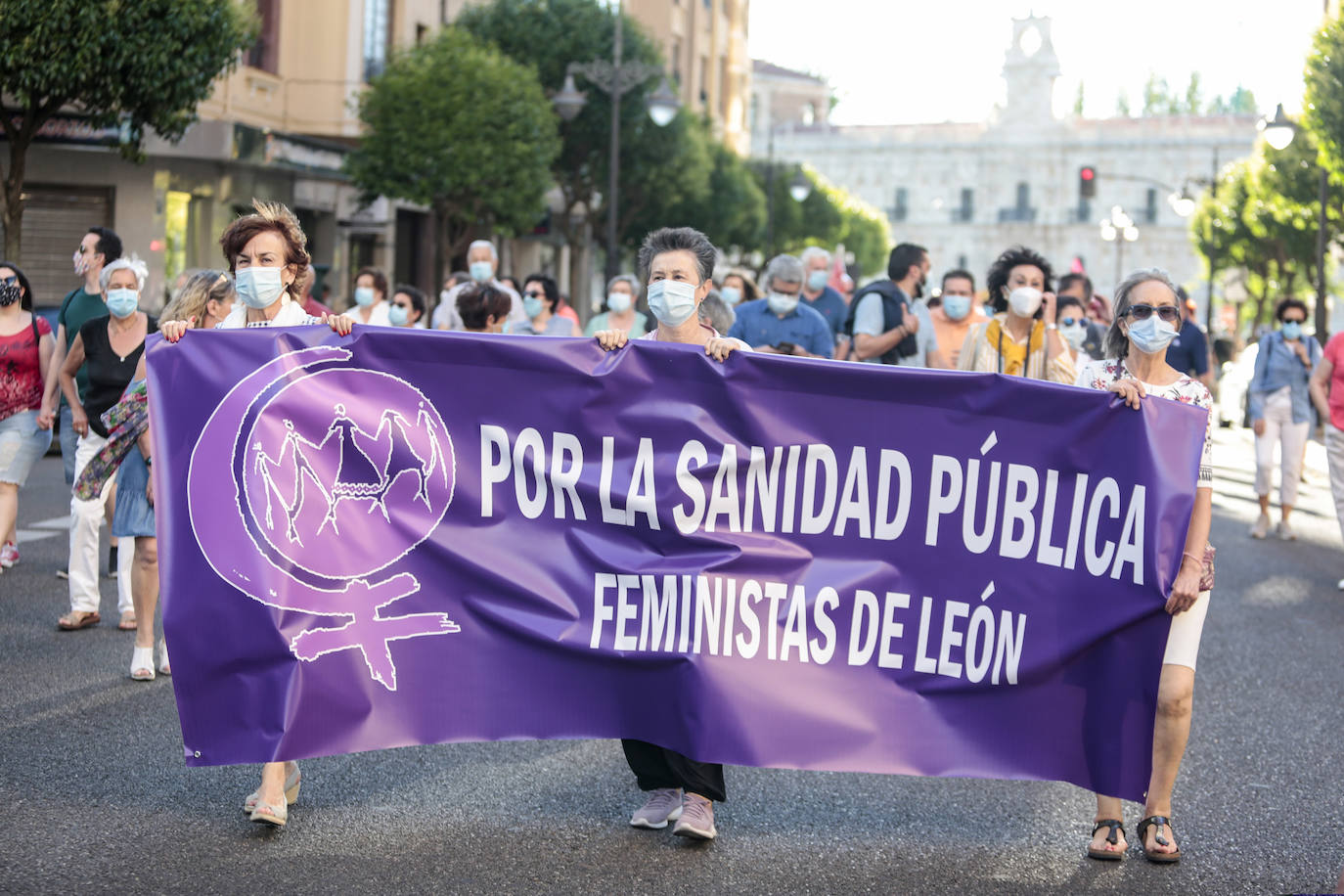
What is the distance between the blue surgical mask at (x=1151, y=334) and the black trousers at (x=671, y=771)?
6.31 ft

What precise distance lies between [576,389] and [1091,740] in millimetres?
1928

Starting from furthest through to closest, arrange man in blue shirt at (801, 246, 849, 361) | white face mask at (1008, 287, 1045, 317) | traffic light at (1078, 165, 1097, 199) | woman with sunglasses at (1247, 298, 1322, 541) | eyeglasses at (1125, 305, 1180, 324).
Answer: traffic light at (1078, 165, 1097, 199), woman with sunglasses at (1247, 298, 1322, 541), man in blue shirt at (801, 246, 849, 361), white face mask at (1008, 287, 1045, 317), eyeglasses at (1125, 305, 1180, 324)

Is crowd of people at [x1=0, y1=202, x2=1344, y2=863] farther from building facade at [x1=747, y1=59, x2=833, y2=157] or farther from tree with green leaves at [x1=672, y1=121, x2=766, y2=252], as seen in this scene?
building facade at [x1=747, y1=59, x2=833, y2=157]

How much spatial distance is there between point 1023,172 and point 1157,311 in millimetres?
115365

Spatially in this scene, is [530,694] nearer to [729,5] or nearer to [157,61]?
[157,61]

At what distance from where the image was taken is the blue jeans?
9766mm

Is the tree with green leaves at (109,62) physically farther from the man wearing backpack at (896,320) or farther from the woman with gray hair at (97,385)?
the man wearing backpack at (896,320)

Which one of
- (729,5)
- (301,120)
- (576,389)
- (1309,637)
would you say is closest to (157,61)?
(301,120)

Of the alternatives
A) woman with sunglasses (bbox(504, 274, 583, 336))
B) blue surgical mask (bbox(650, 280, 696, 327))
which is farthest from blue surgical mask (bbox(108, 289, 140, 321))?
woman with sunglasses (bbox(504, 274, 583, 336))

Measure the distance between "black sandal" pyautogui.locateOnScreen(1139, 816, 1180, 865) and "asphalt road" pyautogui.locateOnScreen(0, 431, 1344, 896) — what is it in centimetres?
6

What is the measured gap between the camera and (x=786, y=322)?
10281 mm

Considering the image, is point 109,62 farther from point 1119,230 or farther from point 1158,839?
point 1119,230

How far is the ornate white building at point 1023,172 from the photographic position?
4510 inches

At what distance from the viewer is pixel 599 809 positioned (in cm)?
583
